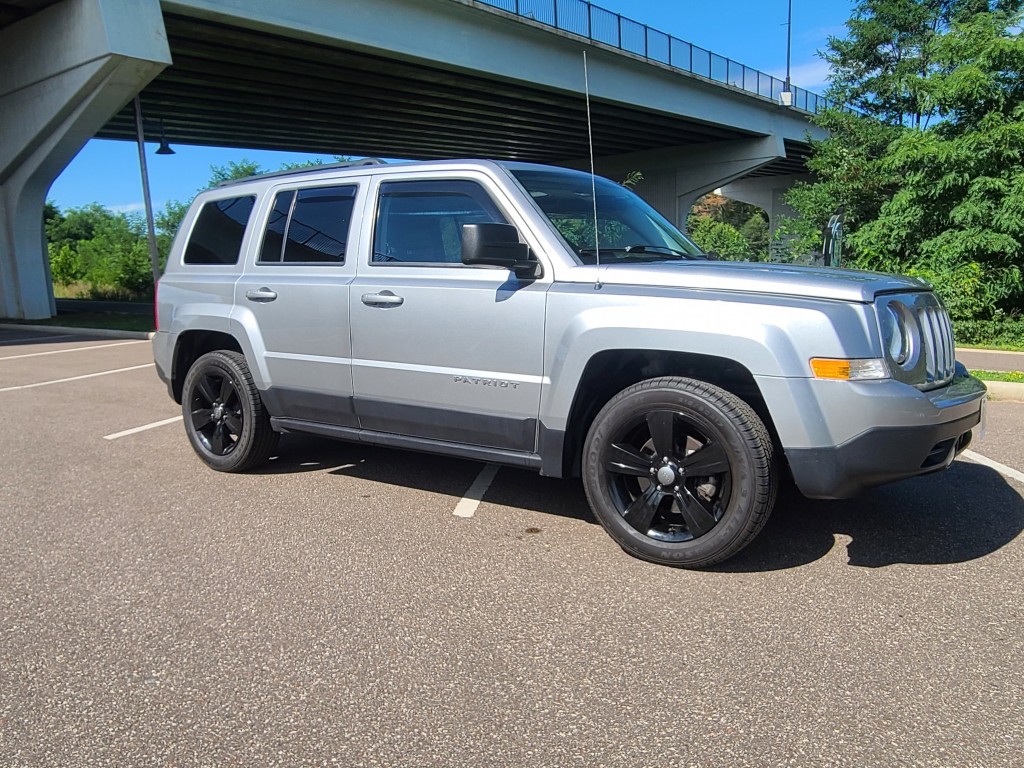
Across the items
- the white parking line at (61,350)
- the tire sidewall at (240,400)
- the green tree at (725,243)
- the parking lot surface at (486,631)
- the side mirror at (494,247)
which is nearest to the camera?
the parking lot surface at (486,631)

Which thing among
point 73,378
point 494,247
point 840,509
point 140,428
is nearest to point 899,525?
point 840,509

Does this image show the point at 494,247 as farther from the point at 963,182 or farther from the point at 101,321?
the point at 101,321

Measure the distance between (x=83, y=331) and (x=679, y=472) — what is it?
18402 mm

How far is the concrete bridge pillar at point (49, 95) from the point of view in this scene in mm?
17953

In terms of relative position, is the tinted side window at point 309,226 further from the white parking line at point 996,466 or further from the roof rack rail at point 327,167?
the white parking line at point 996,466

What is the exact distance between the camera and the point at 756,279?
3521 millimetres

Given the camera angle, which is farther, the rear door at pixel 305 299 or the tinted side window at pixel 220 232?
the tinted side window at pixel 220 232

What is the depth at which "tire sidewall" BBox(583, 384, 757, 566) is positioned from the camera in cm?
343

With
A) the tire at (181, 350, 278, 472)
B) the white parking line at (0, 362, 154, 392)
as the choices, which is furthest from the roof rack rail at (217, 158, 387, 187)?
the white parking line at (0, 362, 154, 392)

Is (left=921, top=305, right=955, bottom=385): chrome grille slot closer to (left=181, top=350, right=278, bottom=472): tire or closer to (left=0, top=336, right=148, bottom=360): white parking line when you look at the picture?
(left=181, top=350, right=278, bottom=472): tire

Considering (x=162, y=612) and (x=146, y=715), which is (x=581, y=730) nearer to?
(x=146, y=715)

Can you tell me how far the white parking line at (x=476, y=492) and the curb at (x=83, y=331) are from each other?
1226 centimetres

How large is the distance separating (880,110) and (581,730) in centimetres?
2831

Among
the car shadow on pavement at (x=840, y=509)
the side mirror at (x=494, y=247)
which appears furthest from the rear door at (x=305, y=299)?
the side mirror at (x=494, y=247)
